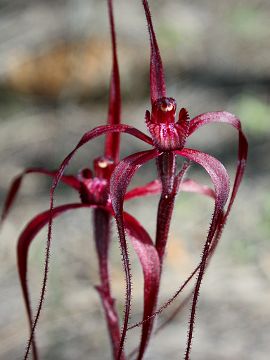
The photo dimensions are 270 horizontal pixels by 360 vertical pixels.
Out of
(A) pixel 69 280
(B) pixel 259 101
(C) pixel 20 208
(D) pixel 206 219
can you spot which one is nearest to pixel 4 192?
(C) pixel 20 208

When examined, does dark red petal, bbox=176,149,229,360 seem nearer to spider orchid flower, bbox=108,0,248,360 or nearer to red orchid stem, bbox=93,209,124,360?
spider orchid flower, bbox=108,0,248,360

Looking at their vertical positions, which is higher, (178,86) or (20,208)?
(178,86)

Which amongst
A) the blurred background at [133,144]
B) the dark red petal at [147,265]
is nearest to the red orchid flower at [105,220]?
the dark red petal at [147,265]

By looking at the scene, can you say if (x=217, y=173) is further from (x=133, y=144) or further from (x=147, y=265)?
(x=133, y=144)

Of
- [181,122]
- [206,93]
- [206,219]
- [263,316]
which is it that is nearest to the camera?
[181,122]

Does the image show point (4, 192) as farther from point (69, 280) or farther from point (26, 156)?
point (69, 280)

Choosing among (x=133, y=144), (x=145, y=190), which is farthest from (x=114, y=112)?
(x=133, y=144)
